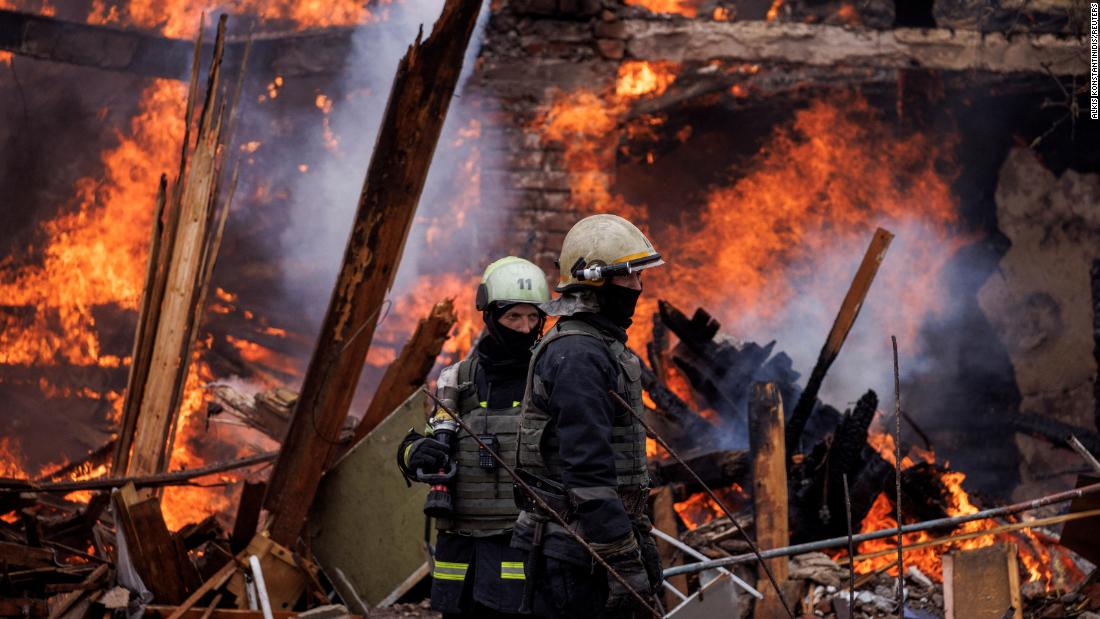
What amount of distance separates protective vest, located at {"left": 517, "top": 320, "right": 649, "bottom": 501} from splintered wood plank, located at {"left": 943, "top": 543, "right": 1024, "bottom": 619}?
7.61 ft

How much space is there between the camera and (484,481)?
12.7 feet

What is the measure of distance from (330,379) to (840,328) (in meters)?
3.40

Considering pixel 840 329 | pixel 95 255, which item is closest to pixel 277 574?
pixel 840 329

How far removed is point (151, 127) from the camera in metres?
9.50

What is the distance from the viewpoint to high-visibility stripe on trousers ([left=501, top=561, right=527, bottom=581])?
11.8 feet

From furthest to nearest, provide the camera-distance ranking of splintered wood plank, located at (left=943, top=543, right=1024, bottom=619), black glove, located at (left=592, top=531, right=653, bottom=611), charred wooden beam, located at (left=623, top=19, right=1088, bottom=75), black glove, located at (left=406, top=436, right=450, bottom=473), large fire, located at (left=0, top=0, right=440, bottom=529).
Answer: large fire, located at (left=0, top=0, right=440, bottom=529) → charred wooden beam, located at (left=623, top=19, right=1088, bottom=75) → splintered wood plank, located at (left=943, top=543, right=1024, bottom=619) → black glove, located at (left=406, top=436, right=450, bottom=473) → black glove, located at (left=592, top=531, right=653, bottom=611)

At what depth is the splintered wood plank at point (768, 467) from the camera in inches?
219

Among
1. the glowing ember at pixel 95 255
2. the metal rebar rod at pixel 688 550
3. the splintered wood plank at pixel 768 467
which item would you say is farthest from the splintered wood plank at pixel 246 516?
the glowing ember at pixel 95 255

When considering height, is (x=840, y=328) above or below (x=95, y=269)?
below

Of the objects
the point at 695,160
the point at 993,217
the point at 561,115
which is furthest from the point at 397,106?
the point at 993,217

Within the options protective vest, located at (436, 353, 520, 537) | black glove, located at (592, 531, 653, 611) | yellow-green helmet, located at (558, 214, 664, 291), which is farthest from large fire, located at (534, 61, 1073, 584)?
black glove, located at (592, 531, 653, 611)

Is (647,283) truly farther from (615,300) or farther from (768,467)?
(615,300)

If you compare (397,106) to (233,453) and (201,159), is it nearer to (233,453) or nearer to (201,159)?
(201,159)

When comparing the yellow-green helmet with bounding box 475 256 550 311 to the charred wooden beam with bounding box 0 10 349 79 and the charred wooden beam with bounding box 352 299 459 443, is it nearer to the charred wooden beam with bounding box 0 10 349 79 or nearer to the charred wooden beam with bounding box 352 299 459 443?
the charred wooden beam with bounding box 352 299 459 443
